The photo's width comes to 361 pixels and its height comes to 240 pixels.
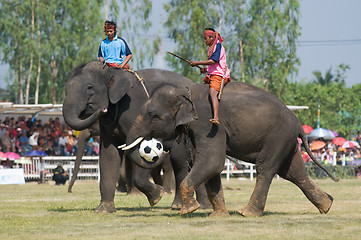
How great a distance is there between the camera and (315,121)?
215 ft

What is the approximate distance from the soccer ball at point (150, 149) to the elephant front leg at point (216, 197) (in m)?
0.96

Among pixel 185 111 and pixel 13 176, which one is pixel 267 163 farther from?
pixel 13 176

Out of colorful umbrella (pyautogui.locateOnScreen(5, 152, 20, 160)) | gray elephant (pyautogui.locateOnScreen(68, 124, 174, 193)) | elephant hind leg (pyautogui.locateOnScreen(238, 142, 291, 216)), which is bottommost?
colorful umbrella (pyautogui.locateOnScreen(5, 152, 20, 160))

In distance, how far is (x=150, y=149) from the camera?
12258mm

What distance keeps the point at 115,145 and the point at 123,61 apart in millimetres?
1545

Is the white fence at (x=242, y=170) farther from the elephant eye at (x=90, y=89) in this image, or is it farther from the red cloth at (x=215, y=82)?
the red cloth at (x=215, y=82)

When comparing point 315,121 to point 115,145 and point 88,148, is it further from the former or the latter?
point 115,145

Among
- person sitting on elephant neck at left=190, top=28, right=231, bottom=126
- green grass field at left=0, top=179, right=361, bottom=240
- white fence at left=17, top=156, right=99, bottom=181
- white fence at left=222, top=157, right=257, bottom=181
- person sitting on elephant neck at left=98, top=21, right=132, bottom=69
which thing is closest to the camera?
green grass field at left=0, top=179, right=361, bottom=240

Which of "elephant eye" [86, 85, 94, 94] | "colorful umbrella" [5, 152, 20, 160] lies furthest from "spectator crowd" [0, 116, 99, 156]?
"elephant eye" [86, 85, 94, 94]

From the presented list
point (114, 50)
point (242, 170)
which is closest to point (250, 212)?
point (114, 50)

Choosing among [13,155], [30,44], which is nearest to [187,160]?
[13,155]

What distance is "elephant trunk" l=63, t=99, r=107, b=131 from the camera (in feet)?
42.6

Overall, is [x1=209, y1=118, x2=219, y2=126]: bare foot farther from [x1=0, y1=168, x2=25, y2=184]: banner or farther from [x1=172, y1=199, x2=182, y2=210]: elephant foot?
[x1=0, y1=168, x2=25, y2=184]: banner

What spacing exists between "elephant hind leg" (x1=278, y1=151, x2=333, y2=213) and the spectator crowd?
20.4 meters
